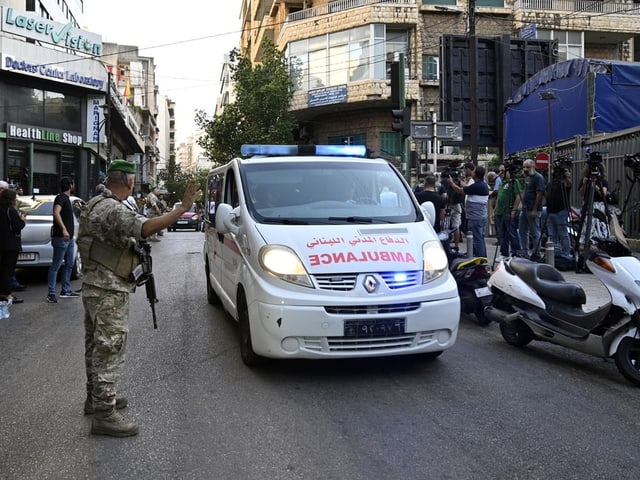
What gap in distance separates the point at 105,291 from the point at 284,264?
56.7 inches

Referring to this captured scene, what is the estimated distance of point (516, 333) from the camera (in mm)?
6012

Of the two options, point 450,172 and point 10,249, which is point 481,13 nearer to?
point 450,172

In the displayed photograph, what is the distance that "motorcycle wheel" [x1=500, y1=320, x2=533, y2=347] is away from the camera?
19.3 ft

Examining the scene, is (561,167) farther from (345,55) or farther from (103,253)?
(345,55)

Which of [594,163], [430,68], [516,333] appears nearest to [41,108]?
[430,68]

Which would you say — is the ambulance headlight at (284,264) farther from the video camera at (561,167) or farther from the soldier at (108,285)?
→ the video camera at (561,167)

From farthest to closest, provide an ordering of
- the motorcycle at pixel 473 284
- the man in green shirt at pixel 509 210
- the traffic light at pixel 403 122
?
the traffic light at pixel 403 122
the man in green shirt at pixel 509 210
the motorcycle at pixel 473 284

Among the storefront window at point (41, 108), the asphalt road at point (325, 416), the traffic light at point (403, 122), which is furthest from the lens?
the storefront window at point (41, 108)

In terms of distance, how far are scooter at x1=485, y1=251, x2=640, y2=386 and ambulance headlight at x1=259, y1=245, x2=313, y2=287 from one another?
8.01 ft

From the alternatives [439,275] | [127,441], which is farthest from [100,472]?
[439,275]

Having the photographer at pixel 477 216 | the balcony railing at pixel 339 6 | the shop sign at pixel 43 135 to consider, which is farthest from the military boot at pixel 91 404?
the balcony railing at pixel 339 6

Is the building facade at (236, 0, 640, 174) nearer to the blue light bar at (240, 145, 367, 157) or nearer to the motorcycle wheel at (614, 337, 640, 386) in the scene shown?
the blue light bar at (240, 145, 367, 157)

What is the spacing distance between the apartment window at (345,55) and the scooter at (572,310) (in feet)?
84.7

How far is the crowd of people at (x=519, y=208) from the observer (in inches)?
394
